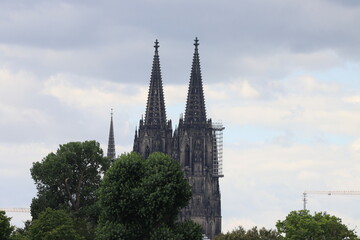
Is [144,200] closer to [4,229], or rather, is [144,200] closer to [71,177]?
[4,229]

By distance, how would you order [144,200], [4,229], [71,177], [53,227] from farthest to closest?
[71,177] < [53,227] < [4,229] < [144,200]

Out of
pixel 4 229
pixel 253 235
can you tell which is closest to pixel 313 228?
pixel 253 235

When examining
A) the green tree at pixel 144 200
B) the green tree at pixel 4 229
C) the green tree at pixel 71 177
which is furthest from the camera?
the green tree at pixel 71 177

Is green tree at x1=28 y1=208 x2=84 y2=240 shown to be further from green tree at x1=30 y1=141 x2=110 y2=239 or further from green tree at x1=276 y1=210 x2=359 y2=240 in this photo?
green tree at x1=276 y1=210 x2=359 y2=240

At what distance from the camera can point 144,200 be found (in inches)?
4299

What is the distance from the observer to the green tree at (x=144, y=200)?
358ft

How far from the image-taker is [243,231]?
150250mm

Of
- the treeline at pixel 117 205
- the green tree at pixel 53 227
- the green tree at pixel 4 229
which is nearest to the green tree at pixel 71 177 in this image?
the treeline at pixel 117 205

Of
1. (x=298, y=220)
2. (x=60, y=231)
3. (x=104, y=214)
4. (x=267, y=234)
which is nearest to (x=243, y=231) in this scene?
(x=267, y=234)

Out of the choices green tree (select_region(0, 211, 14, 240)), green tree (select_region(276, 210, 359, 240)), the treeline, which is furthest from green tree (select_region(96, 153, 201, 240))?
green tree (select_region(276, 210, 359, 240))

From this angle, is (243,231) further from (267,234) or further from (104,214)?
(104,214)

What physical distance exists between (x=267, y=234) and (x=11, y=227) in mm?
32513

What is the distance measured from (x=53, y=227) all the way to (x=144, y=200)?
2265 centimetres

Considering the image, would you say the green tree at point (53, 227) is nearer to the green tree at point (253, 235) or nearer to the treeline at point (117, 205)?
the treeline at point (117, 205)
